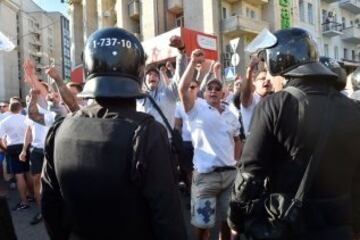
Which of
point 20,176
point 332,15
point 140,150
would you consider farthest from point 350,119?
point 332,15

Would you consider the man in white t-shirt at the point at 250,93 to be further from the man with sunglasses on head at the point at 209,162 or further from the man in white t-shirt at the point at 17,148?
the man in white t-shirt at the point at 17,148

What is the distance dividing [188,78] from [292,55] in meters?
1.70

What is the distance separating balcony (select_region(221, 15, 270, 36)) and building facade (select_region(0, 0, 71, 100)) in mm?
23613

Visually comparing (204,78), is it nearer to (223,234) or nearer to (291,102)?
(223,234)

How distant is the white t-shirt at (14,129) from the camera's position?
7.23 metres

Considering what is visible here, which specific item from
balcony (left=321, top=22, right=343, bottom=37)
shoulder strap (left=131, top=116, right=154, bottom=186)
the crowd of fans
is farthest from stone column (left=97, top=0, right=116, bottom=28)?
shoulder strap (left=131, top=116, right=154, bottom=186)

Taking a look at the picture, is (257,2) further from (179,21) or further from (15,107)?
(15,107)

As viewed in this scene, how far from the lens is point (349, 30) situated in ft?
106

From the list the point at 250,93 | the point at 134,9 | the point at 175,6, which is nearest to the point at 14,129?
the point at 250,93

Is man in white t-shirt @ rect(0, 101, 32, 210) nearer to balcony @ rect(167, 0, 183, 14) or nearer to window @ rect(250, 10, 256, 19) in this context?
balcony @ rect(167, 0, 183, 14)

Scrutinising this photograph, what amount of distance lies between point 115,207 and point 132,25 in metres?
28.6

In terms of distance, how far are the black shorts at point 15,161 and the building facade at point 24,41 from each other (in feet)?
120

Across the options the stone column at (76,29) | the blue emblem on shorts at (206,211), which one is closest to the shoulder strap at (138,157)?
the blue emblem on shorts at (206,211)

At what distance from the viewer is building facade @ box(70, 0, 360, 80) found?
2369 centimetres
